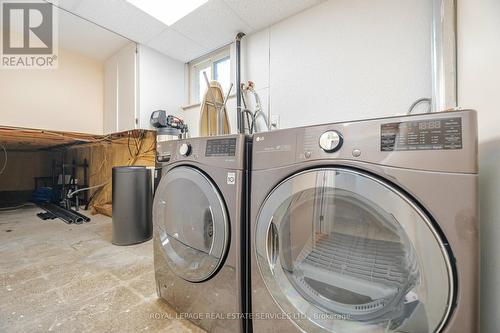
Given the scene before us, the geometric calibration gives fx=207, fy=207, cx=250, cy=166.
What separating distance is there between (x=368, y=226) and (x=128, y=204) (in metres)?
1.84

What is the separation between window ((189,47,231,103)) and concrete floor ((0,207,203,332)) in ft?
5.33

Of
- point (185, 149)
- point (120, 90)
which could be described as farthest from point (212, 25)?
point (185, 149)

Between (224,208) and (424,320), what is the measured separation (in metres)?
0.60

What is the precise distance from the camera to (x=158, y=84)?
2.32 meters

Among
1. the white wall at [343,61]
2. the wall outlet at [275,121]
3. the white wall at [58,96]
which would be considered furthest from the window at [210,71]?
the white wall at [58,96]

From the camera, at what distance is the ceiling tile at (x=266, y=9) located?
1601mm

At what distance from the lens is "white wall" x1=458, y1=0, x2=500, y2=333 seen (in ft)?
1.72

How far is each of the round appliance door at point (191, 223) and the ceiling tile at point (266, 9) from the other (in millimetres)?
1487

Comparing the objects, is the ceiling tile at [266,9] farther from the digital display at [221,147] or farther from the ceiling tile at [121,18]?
the digital display at [221,147]

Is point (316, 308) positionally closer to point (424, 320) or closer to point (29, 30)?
point (424, 320)

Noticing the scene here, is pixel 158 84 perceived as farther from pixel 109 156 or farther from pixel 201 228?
pixel 201 228

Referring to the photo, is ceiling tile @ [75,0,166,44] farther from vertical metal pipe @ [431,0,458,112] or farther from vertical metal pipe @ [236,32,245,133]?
vertical metal pipe @ [431,0,458,112]

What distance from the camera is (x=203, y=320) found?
0.85 m
